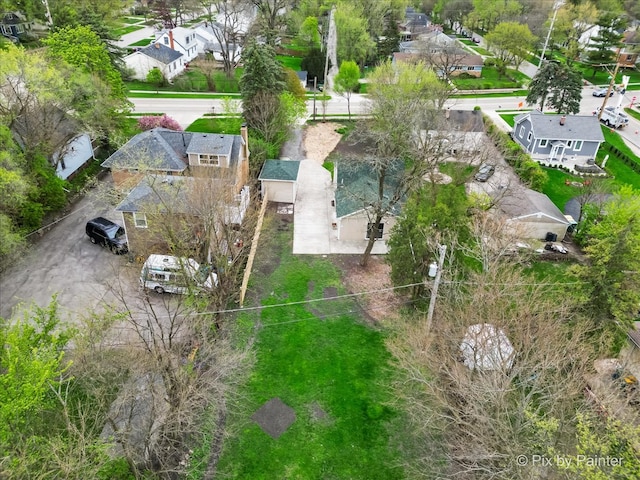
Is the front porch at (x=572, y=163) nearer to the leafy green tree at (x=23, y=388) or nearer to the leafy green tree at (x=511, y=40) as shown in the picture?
the leafy green tree at (x=511, y=40)

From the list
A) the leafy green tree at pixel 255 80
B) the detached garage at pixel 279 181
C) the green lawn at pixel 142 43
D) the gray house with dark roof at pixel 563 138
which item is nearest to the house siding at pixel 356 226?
the detached garage at pixel 279 181

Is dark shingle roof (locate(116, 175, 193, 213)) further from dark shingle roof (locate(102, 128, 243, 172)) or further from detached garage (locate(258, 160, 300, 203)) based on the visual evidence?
detached garage (locate(258, 160, 300, 203))

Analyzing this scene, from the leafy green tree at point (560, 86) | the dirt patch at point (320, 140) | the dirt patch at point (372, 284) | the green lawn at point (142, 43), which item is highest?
the leafy green tree at point (560, 86)

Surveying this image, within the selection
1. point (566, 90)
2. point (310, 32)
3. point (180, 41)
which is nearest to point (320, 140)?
point (566, 90)

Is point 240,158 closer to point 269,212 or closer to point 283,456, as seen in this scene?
point 269,212

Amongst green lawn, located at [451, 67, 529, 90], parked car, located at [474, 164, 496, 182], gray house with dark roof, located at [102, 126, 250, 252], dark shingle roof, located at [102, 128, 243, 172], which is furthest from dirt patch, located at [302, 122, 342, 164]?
green lawn, located at [451, 67, 529, 90]

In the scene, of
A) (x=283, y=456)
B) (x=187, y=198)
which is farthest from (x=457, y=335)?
(x=187, y=198)
